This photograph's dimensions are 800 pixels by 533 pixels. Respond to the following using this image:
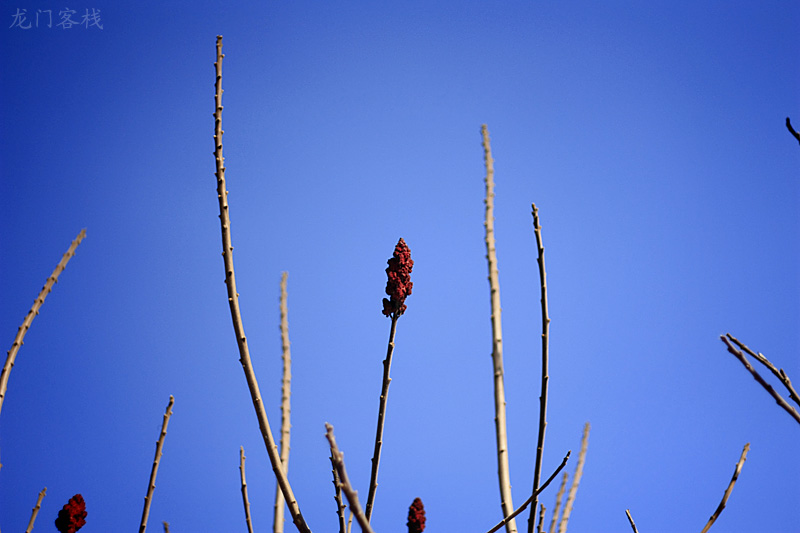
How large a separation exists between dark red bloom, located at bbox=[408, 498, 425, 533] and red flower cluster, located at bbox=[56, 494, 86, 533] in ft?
6.98

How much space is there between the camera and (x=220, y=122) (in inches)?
71.7

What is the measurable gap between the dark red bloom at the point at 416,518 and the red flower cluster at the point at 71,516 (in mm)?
2129

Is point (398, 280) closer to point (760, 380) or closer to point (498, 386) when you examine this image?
point (498, 386)

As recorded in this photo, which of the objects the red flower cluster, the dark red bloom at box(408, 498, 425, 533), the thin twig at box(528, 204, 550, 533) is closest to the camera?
the thin twig at box(528, 204, 550, 533)

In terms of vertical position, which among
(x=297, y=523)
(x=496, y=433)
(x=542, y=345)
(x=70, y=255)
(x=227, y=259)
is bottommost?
(x=297, y=523)

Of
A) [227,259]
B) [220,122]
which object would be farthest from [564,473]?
[220,122]

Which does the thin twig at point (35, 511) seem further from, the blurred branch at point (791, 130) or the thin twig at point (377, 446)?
the blurred branch at point (791, 130)

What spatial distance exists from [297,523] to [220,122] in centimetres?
124

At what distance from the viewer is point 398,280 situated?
2.66m

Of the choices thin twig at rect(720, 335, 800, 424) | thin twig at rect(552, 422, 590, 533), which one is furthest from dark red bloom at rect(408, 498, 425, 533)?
thin twig at rect(720, 335, 800, 424)

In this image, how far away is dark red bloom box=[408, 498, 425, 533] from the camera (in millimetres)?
3951

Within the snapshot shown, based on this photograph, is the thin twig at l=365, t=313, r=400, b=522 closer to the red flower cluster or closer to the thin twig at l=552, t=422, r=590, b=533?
the thin twig at l=552, t=422, r=590, b=533

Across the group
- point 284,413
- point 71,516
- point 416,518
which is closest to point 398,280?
point 284,413

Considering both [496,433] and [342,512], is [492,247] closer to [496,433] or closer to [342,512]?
[496,433]
